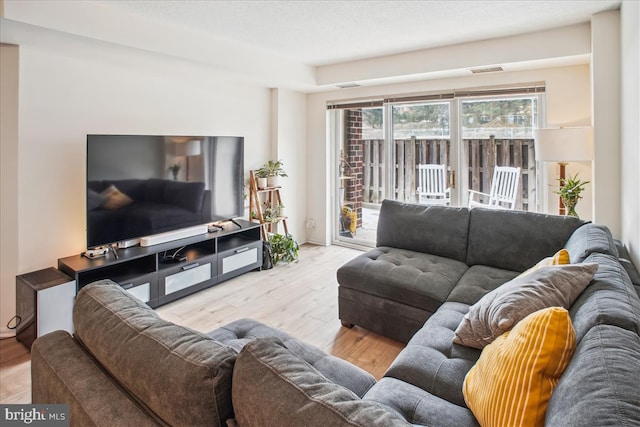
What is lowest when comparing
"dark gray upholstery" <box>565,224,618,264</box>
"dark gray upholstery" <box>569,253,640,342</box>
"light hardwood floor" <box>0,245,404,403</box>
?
"light hardwood floor" <box>0,245,404,403</box>

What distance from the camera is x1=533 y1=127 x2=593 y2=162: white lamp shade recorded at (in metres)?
3.04

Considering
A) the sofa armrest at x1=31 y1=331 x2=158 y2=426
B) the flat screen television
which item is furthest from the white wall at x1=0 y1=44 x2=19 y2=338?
the sofa armrest at x1=31 y1=331 x2=158 y2=426

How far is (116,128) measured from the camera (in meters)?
3.45

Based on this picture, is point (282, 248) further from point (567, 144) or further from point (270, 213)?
point (567, 144)

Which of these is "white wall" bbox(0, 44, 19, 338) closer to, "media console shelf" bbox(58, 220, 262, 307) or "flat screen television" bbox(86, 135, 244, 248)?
"media console shelf" bbox(58, 220, 262, 307)

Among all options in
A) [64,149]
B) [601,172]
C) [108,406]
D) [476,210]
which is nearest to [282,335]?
[108,406]

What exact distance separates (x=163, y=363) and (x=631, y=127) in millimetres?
2854

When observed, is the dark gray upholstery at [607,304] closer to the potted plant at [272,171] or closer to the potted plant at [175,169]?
the potted plant at [175,169]

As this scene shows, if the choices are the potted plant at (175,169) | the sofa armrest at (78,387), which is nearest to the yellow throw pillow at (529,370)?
the sofa armrest at (78,387)

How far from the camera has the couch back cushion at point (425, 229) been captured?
310cm

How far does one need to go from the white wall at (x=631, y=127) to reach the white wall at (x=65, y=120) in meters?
3.34

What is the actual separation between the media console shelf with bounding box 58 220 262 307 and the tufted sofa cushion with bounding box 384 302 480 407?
2.30 metres

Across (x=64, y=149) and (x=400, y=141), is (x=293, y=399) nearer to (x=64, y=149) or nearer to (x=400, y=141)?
(x=64, y=149)

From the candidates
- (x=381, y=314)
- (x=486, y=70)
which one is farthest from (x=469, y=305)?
(x=486, y=70)
